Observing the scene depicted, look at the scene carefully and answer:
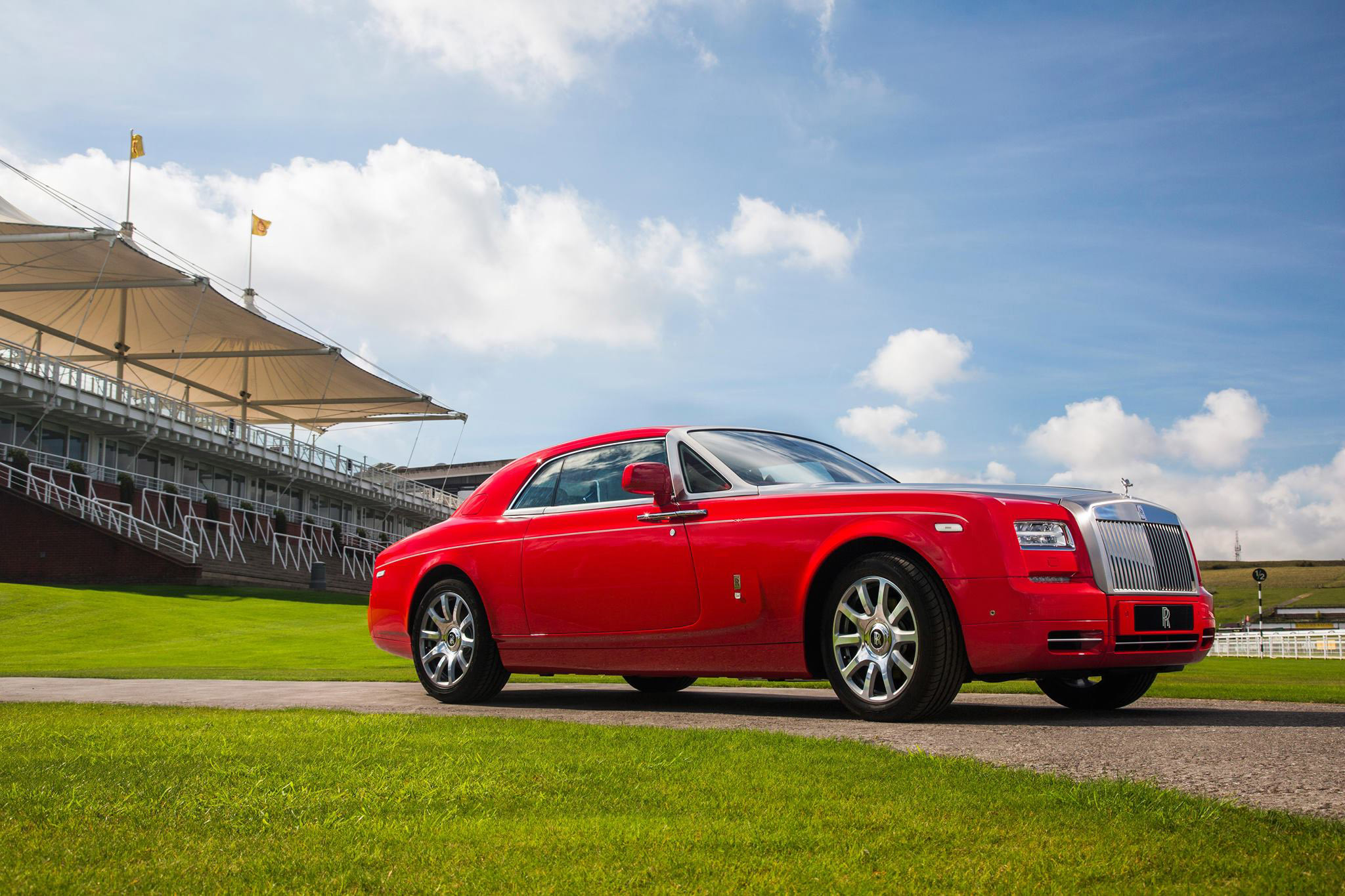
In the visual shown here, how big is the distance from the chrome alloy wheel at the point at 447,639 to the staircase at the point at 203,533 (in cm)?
2563

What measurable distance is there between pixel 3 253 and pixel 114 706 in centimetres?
3414

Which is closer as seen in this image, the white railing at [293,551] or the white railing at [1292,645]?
the white railing at [1292,645]

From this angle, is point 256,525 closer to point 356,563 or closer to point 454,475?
point 356,563

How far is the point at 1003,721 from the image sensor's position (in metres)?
5.70

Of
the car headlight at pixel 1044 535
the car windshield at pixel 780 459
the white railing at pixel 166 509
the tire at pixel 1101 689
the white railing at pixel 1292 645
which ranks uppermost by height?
the white railing at pixel 166 509

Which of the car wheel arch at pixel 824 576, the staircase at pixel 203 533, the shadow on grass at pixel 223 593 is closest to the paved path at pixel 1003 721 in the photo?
the car wheel arch at pixel 824 576

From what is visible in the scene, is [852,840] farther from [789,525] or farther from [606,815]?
[789,525]

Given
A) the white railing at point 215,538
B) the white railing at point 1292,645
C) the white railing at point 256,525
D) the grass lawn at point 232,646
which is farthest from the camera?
the white railing at point 256,525

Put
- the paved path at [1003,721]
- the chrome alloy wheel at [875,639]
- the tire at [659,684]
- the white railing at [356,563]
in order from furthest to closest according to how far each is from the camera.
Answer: the white railing at [356,563], the tire at [659,684], the chrome alloy wheel at [875,639], the paved path at [1003,721]

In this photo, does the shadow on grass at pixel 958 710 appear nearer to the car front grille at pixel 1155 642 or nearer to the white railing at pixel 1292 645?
the car front grille at pixel 1155 642

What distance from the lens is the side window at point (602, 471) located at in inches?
275

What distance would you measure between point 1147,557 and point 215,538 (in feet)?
138

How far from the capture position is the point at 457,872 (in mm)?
2637

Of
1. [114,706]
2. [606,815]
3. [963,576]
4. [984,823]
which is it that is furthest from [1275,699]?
[114,706]
